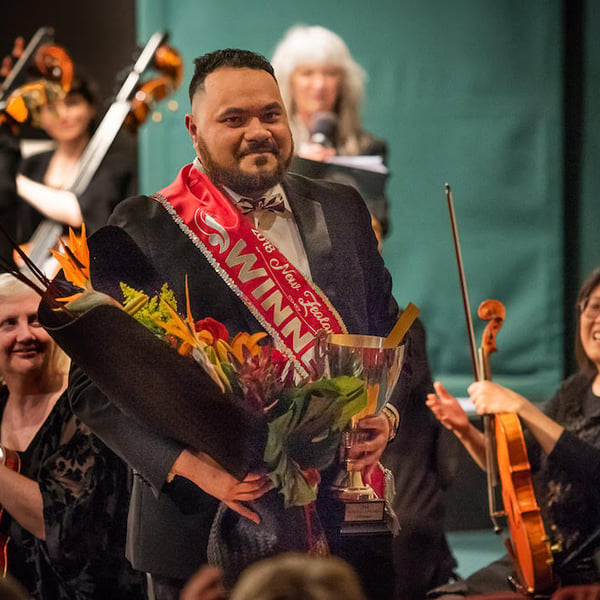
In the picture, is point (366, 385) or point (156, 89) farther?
point (156, 89)

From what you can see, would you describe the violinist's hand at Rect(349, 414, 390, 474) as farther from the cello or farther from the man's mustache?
the cello

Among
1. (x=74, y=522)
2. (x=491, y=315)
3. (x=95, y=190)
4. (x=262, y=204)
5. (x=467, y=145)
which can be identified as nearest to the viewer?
(x=262, y=204)

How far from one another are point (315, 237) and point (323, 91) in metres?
1.68

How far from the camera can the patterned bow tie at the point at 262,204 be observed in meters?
1.81

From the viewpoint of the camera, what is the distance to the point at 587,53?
4.30 m

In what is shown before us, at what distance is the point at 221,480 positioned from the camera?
5.47 ft

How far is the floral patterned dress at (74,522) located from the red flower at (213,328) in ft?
1.48

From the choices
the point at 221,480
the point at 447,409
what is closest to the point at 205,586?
the point at 221,480

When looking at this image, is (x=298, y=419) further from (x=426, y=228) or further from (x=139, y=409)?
(x=426, y=228)

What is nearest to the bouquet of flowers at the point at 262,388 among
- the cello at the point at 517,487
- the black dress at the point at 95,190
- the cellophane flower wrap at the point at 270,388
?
the cellophane flower wrap at the point at 270,388

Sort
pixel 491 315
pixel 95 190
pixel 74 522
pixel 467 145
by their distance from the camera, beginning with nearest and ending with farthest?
pixel 74 522 → pixel 491 315 → pixel 95 190 → pixel 467 145

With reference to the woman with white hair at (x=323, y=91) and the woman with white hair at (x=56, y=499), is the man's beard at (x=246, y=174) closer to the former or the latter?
the woman with white hair at (x=56, y=499)

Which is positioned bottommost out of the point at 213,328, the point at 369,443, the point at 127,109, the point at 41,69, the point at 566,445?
the point at 566,445

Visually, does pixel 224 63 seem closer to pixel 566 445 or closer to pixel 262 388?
pixel 262 388
